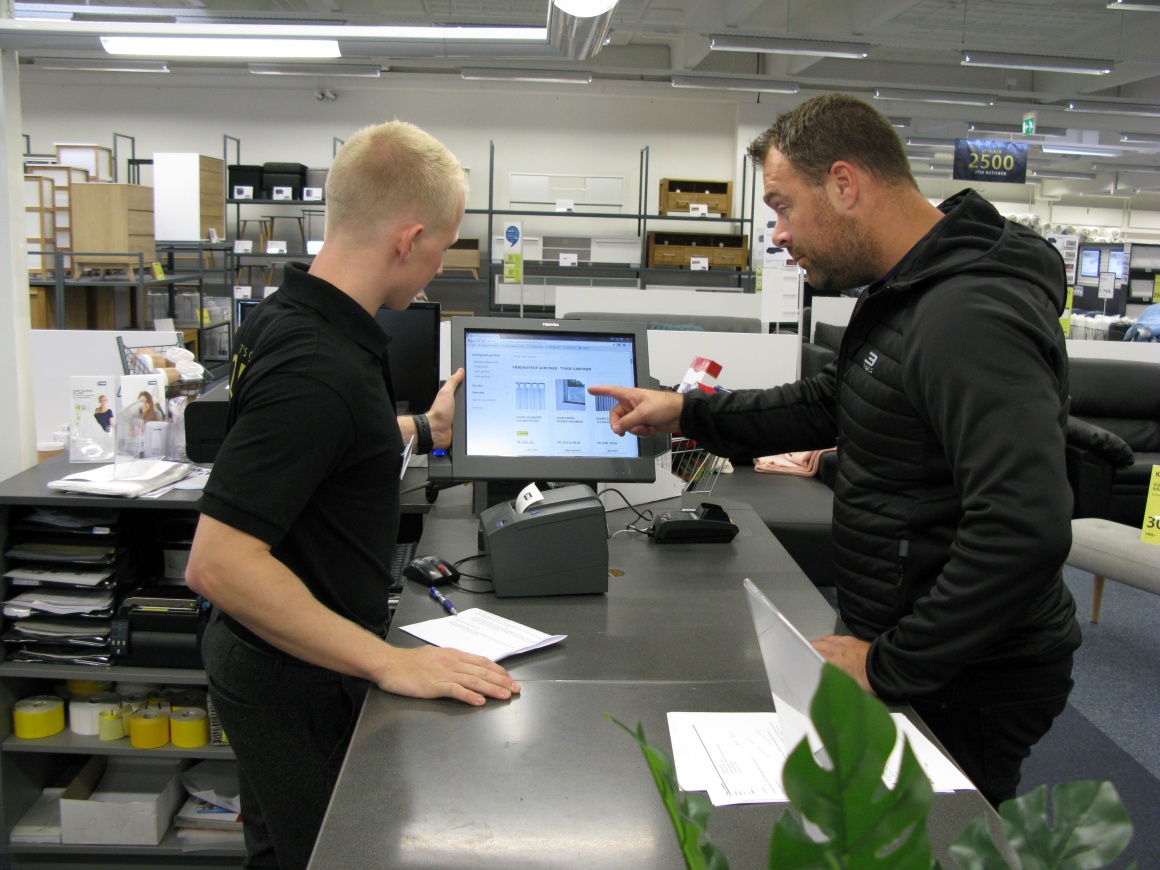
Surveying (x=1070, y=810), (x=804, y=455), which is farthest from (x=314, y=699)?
(x=804, y=455)

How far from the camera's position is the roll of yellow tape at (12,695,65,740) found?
2246 mm

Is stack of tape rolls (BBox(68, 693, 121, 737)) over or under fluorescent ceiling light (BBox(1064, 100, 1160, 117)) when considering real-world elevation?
under

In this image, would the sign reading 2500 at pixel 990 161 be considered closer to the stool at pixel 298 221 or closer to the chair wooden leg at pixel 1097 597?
the chair wooden leg at pixel 1097 597

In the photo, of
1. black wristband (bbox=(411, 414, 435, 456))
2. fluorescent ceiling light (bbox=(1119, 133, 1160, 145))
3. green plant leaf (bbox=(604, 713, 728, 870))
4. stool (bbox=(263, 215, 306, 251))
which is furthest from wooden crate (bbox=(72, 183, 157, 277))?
fluorescent ceiling light (bbox=(1119, 133, 1160, 145))

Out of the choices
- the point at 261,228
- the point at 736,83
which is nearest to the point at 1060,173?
the point at 736,83

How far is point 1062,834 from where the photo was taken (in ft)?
1.38

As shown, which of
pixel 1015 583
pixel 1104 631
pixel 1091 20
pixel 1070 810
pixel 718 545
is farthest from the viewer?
pixel 1091 20

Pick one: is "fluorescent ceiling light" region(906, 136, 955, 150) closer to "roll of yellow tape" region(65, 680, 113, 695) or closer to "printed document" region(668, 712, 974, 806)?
"roll of yellow tape" region(65, 680, 113, 695)

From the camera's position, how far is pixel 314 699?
51.7 inches

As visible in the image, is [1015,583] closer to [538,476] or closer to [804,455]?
[538,476]

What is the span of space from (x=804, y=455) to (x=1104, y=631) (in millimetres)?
1420

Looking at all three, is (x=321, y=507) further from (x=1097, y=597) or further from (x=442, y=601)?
(x=1097, y=597)

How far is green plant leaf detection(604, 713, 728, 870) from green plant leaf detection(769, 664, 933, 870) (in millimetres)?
50

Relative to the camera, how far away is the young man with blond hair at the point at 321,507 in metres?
1.11
